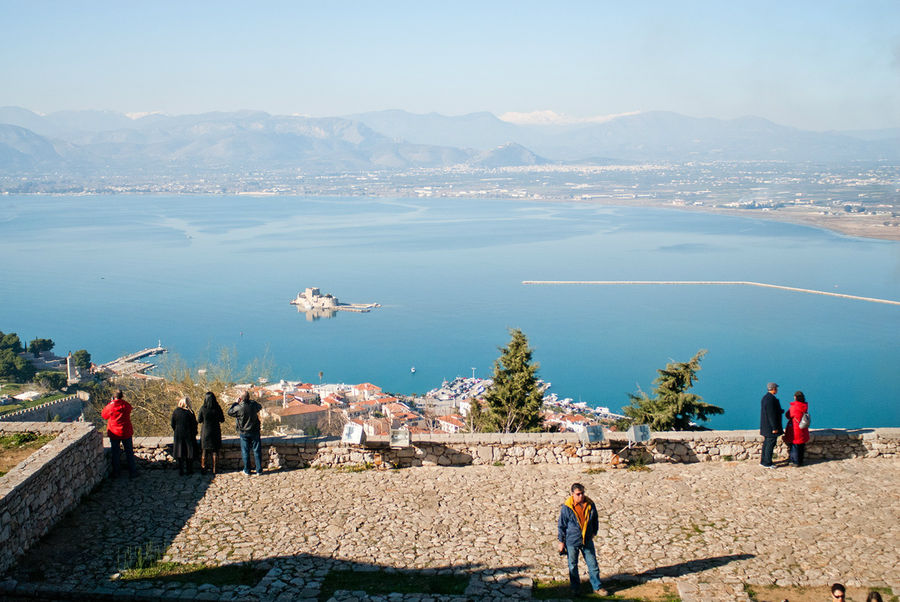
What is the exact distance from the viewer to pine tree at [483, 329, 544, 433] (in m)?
12.9

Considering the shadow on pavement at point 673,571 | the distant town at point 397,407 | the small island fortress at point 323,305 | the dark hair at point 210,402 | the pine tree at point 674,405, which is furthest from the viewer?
the small island fortress at point 323,305

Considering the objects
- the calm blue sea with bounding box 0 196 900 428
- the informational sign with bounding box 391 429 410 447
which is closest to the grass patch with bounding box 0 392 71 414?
the calm blue sea with bounding box 0 196 900 428

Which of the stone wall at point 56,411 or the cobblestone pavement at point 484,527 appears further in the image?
the stone wall at point 56,411

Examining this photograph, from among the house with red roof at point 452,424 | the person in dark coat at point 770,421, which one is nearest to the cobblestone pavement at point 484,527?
the person in dark coat at point 770,421

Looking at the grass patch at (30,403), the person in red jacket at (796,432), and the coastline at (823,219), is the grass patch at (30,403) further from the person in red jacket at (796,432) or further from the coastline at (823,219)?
the coastline at (823,219)

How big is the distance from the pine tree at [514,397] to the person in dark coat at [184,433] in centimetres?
665

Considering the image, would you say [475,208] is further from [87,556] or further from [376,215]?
[87,556]

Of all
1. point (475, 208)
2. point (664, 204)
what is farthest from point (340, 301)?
point (664, 204)

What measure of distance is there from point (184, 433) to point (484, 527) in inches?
110

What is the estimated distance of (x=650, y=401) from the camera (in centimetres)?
1220

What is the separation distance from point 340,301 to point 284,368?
16554mm

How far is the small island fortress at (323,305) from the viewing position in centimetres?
5209

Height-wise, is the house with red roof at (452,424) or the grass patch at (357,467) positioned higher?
the grass patch at (357,467)

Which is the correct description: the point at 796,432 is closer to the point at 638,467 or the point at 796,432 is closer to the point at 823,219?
the point at 638,467
